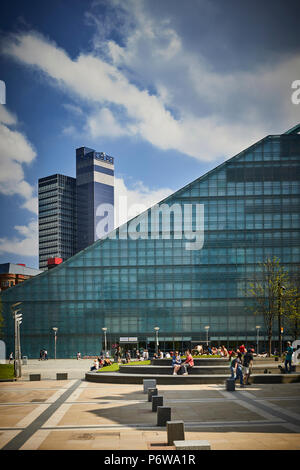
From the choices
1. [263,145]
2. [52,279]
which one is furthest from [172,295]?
[263,145]

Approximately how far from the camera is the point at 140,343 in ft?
285

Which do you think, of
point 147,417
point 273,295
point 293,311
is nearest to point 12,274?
point 293,311

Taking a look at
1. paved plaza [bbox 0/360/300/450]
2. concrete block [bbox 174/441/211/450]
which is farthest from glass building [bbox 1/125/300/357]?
concrete block [bbox 174/441/211/450]

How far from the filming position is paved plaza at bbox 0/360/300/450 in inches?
576

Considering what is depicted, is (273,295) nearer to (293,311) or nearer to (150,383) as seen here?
(293,311)

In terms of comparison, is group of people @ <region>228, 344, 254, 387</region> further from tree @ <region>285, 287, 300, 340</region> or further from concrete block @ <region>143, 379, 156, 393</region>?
tree @ <region>285, 287, 300, 340</region>

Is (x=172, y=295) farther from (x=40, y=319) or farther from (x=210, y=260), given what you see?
(x=40, y=319)

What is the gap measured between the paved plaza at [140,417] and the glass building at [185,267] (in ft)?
185

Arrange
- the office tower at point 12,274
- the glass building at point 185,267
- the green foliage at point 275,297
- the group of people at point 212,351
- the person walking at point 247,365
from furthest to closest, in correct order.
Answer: the office tower at point 12,274
the glass building at point 185,267
the group of people at point 212,351
the green foliage at point 275,297
the person walking at point 247,365

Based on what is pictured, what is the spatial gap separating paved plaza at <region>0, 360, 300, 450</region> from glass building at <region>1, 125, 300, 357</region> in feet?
185

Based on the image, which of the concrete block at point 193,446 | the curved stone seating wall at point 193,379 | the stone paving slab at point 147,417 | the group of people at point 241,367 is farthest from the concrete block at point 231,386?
the concrete block at point 193,446

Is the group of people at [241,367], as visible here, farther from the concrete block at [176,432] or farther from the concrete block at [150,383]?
the concrete block at [176,432]

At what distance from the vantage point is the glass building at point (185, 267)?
8588 cm

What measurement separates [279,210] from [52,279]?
3781 cm
